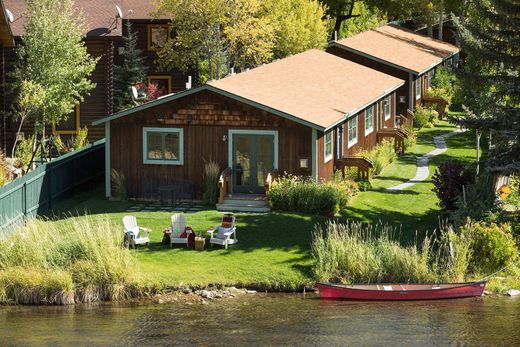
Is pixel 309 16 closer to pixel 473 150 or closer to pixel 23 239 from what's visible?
pixel 473 150

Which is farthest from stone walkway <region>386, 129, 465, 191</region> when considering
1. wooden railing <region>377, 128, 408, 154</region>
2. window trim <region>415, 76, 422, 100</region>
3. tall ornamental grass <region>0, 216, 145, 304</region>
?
tall ornamental grass <region>0, 216, 145, 304</region>

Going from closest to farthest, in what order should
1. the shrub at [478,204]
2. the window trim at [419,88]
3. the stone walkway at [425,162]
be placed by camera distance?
the shrub at [478,204], the stone walkway at [425,162], the window trim at [419,88]

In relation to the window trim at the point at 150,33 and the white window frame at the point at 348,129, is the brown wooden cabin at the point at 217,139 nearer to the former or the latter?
the white window frame at the point at 348,129

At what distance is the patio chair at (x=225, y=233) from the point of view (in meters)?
33.7

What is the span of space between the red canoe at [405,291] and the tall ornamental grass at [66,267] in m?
5.21

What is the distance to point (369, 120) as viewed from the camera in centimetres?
4909

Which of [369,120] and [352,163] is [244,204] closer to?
[352,163]

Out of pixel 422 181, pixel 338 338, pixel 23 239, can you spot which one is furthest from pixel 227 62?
pixel 338 338

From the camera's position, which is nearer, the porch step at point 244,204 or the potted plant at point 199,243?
the potted plant at point 199,243

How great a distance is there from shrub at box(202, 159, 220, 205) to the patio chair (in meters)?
4.29

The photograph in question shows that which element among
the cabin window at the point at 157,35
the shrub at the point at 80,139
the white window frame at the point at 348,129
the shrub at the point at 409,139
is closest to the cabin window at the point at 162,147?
the white window frame at the point at 348,129

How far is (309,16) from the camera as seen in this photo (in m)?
65.1

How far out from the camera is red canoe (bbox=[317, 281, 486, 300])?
30.5 m

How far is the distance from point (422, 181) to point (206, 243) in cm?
1307
